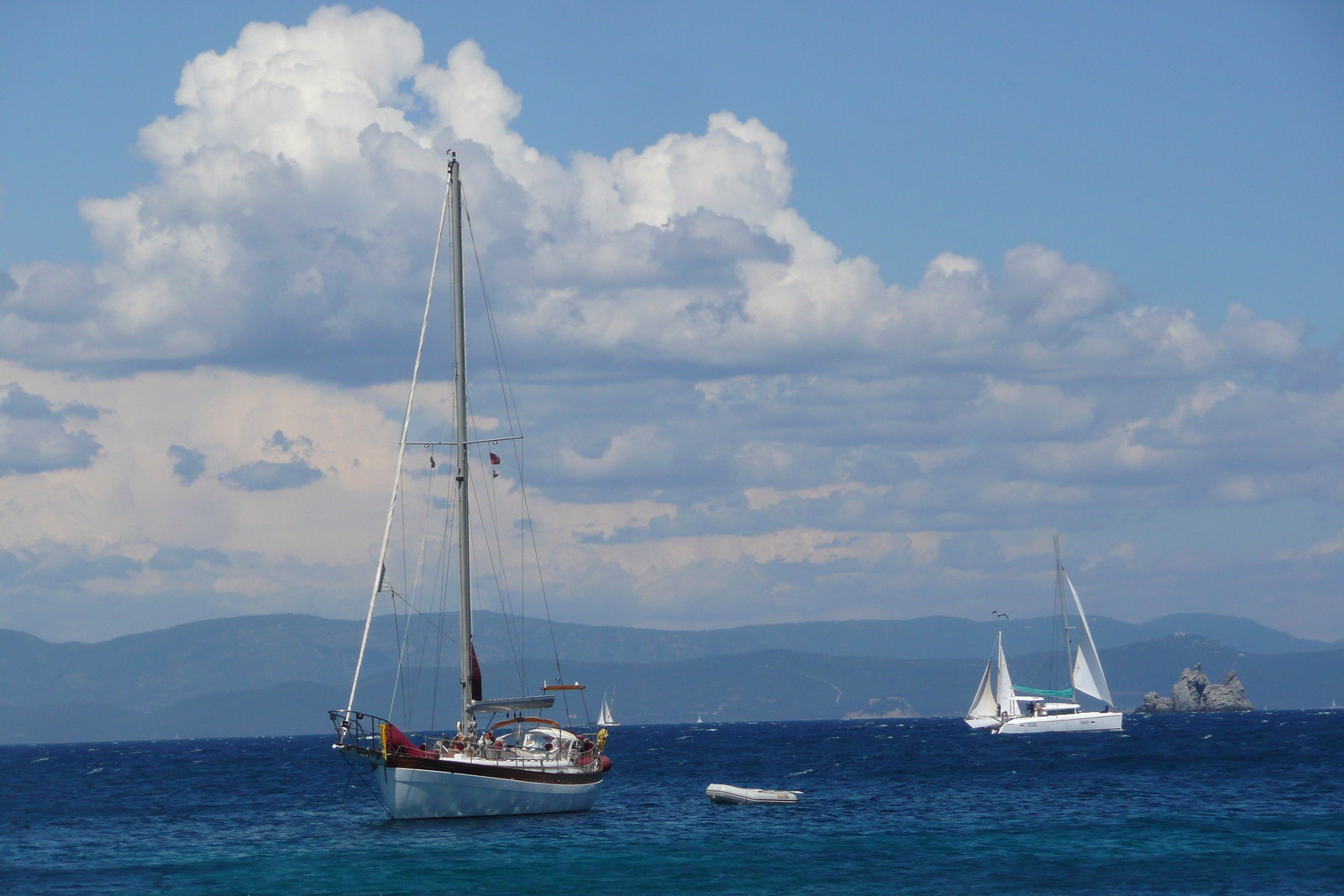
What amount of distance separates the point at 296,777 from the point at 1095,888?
94.2m

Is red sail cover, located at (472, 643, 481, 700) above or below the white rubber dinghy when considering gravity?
above

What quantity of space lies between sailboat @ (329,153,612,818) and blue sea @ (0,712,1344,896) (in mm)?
A: 1148

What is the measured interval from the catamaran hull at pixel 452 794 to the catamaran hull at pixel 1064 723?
134 metres

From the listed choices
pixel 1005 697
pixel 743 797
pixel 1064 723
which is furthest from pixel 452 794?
pixel 1005 697

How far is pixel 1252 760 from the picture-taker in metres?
116

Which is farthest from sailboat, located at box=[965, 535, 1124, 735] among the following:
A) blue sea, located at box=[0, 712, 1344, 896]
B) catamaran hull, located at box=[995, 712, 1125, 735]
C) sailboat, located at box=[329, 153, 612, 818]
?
sailboat, located at box=[329, 153, 612, 818]

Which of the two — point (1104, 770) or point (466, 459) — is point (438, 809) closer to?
point (466, 459)

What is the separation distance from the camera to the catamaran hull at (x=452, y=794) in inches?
2440

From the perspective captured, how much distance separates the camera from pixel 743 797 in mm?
82750

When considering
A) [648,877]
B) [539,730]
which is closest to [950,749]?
[539,730]

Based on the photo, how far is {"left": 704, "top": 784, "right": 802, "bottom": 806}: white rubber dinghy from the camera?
82812 millimetres

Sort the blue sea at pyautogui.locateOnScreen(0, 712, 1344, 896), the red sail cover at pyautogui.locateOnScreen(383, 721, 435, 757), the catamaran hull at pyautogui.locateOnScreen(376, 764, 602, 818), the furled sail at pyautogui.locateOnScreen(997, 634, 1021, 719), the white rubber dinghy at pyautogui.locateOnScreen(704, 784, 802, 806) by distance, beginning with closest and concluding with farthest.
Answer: the blue sea at pyautogui.locateOnScreen(0, 712, 1344, 896)
the red sail cover at pyautogui.locateOnScreen(383, 721, 435, 757)
the catamaran hull at pyautogui.locateOnScreen(376, 764, 602, 818)
the white rubber dinghy at pyautogui.locateOnScreen(704, 784, 802, 806)
the furled sail at pyautogui.locateOnScreen(997, 634, 1021, 719)

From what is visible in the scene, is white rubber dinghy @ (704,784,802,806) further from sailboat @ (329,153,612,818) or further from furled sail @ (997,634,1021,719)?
furled sail @ (997,634,1021,719)

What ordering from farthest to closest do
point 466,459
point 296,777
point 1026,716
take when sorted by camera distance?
1. point 1026,716
2. point 296,777
3. point 466,459
